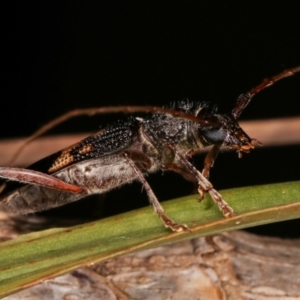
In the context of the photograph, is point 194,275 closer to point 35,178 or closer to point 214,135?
point 214,135

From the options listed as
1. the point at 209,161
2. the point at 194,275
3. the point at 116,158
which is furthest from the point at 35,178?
the point at 194,275

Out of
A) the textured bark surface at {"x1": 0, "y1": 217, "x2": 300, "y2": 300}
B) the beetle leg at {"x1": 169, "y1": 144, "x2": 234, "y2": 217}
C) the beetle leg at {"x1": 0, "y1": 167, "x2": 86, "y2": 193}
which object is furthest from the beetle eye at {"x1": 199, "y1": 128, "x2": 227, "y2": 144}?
the beetle leg at {"x1": 0, "y1": 167, "x2": 86, "y2": 193}

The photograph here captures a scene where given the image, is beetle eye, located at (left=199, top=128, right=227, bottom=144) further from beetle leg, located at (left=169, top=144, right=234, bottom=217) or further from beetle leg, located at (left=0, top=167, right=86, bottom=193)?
beetle leg, located at (left=0, top=167, right=86, bottom=193)

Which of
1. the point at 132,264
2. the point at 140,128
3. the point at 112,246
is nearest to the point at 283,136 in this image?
the point at 140,128

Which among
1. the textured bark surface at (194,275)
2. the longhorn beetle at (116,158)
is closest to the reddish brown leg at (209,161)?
the longhorn beetle at (116,158)

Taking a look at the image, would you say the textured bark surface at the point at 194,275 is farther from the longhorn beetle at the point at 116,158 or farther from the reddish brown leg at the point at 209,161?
the longhorn beetle at the point at 116,158

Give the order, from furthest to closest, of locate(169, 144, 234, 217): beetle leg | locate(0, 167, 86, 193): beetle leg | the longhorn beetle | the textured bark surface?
the longhorn beetle < locate(0, 167, 86, 193): beetle leg < the textured bark surface < locate(169, 144, 234, 217): beetle leg
